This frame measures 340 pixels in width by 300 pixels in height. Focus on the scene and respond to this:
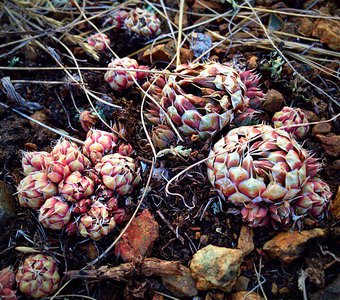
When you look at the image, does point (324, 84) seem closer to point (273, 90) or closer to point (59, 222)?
point (273, 90)

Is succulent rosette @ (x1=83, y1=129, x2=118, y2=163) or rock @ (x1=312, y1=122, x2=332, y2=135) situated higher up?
succulent rosette @ (x1=83, y1=129, x2=118, y2=163)

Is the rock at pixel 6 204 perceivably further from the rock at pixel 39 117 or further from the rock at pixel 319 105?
the rock at pixel 319 105

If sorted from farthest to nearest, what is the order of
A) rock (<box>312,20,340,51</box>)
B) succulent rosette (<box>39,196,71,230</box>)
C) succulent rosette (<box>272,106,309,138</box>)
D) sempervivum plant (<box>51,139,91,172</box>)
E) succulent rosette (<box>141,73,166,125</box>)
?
rock (<box>312,20,340,51</box>) < succulent rosette (<box>141,73,166,125</box>) < succulent rosette (<box>272,106,309,138</box>) < sempervivum plant (<box>51,139,91,172</box>) < succulent rosette (<box>39,196,71,230</box>)

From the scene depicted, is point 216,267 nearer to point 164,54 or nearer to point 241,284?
point 241,284

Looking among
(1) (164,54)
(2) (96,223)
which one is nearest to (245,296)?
(2) (96,223)

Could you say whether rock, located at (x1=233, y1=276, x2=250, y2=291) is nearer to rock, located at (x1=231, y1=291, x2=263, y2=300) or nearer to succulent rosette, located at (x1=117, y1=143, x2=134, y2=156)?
rock, located at (x1=231, y1=291, x2=263, y2=300)

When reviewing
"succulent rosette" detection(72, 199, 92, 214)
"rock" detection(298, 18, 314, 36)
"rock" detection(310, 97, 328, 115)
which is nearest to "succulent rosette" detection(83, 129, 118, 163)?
"succulent rosette" detection(72, 199, 92, 214)

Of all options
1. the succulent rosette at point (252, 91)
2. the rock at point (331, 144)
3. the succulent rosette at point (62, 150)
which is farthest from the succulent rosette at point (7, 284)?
the rock at point (331, 144)
